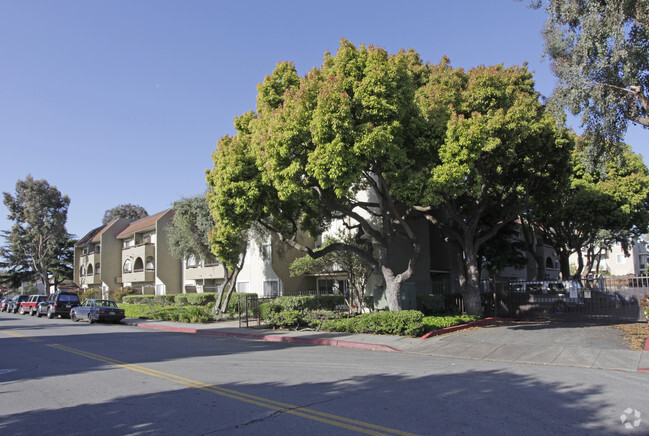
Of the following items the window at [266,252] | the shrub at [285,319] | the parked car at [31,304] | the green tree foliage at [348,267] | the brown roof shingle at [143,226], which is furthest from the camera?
the brown roof shingle at [143,226]

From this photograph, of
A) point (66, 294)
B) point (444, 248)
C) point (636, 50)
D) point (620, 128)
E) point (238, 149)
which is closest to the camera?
point (636, 50)

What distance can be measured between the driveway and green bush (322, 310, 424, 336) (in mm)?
821

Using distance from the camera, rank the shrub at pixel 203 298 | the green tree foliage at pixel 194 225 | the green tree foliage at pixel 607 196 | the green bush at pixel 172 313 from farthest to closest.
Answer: the shrub at pixel 203 298 < the green tree foliage at pixel 194 225 < the green tree foliage at pixel 607 196 < the green bush at pixel 172 313

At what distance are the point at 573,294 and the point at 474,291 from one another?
3786 millimetres

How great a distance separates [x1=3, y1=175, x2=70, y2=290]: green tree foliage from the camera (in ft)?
180

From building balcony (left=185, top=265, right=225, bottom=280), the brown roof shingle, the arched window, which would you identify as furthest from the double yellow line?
the arched window

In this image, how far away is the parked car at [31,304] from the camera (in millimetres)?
35281

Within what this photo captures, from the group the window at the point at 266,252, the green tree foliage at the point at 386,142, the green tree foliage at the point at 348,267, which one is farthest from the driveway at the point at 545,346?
the window at the point at 266,252

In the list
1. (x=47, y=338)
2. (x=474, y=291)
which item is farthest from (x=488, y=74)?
(x=47, y=338)

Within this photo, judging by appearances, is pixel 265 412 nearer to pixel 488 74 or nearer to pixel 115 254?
pixel 488 74

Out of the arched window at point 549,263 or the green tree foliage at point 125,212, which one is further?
the green tree foliage at point 125,212

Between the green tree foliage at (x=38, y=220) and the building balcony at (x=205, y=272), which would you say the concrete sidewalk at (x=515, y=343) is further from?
the green tree foliage at (x=38, y=220)

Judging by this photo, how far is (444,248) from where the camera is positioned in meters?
28.5

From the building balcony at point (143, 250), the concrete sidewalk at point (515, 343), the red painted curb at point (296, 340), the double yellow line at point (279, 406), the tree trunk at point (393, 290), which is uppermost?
the building balcony at point (143, 250)
